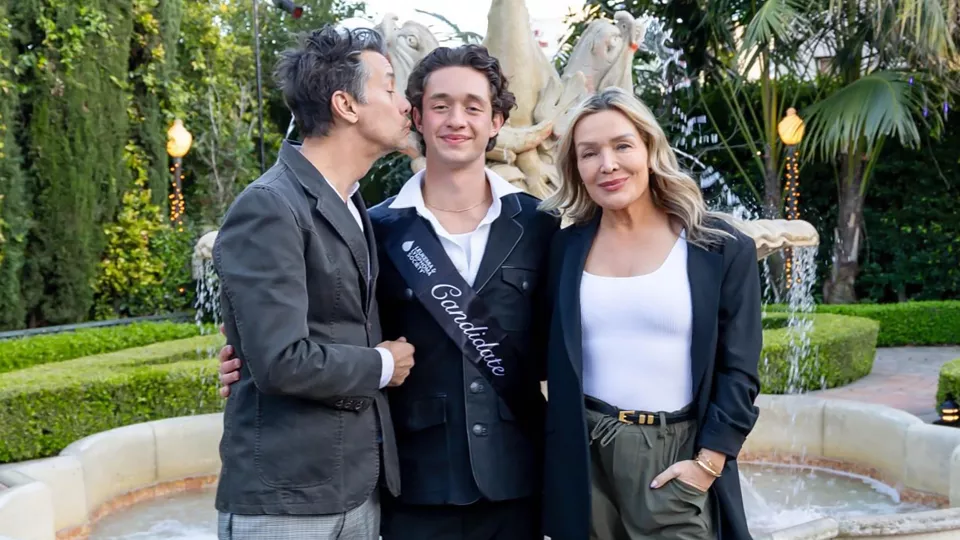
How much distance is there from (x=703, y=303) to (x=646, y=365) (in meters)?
0.17

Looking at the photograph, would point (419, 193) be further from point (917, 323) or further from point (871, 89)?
point (917, 323)

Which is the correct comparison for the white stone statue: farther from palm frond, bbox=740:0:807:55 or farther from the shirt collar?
palm frond, bbox=740:0:807:55

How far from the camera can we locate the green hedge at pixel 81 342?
873 cm

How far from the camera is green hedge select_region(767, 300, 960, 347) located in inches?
400

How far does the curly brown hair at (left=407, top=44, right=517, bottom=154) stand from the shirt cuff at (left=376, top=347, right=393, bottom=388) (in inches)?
25.1

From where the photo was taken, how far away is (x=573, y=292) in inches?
79.8

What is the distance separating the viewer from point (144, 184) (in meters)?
12.3

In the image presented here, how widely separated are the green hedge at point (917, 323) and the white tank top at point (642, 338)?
8533 mm

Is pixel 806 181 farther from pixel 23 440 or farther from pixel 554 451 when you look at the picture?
→ pixel 554 451

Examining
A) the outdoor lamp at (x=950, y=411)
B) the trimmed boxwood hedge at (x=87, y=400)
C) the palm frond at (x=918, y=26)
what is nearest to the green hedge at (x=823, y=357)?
the outdoor lamp at (x=950, y=411)

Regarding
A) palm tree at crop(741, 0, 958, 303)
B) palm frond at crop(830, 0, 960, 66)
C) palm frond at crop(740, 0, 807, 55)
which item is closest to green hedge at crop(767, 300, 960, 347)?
palm tree at crop(741, 0, 958, 303)

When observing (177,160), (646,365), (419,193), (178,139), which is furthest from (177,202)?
(646,365)

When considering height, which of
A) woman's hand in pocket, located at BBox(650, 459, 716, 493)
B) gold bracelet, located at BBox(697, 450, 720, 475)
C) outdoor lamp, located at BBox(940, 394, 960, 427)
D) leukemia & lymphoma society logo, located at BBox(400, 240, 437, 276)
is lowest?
outdoor lamp, located at BBox(940, 394, 960, 427)

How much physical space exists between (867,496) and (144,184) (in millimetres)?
9804
